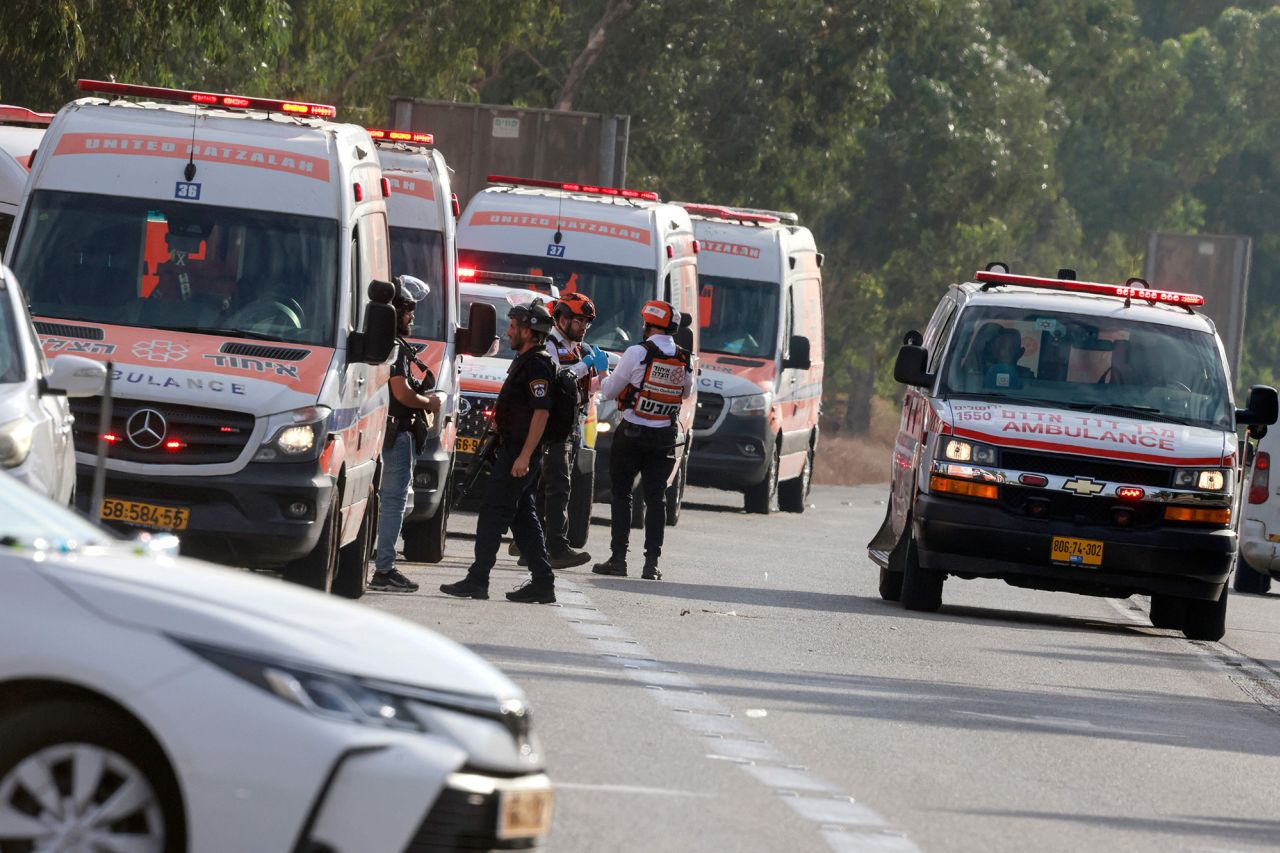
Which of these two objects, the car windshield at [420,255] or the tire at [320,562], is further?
the car windshield at [420,255]

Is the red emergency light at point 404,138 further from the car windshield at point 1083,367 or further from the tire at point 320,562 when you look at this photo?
the tire at point 320,562

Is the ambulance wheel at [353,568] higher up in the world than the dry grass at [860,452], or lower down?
higher up

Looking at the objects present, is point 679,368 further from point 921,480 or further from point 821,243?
point 821,243

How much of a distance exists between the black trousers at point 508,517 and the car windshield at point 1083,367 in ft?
10.3

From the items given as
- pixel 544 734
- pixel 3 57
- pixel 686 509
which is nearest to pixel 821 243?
pixel 686 509

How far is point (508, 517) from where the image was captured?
15.6m

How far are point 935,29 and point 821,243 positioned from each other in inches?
300

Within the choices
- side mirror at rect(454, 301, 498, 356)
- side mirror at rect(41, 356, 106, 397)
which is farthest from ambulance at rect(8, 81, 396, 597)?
side mirror at rect(41, 356, 106, 397)

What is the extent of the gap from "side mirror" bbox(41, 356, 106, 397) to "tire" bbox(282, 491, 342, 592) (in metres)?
2.91

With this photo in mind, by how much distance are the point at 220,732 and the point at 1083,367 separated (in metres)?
12.1

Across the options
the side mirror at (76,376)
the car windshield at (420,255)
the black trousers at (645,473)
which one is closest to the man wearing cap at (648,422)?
the black trousers at (645,473)

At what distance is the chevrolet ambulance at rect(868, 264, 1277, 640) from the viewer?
16.7 m

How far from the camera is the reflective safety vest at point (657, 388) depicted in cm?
1862

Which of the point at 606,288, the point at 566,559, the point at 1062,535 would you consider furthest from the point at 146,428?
the point at 606,288
